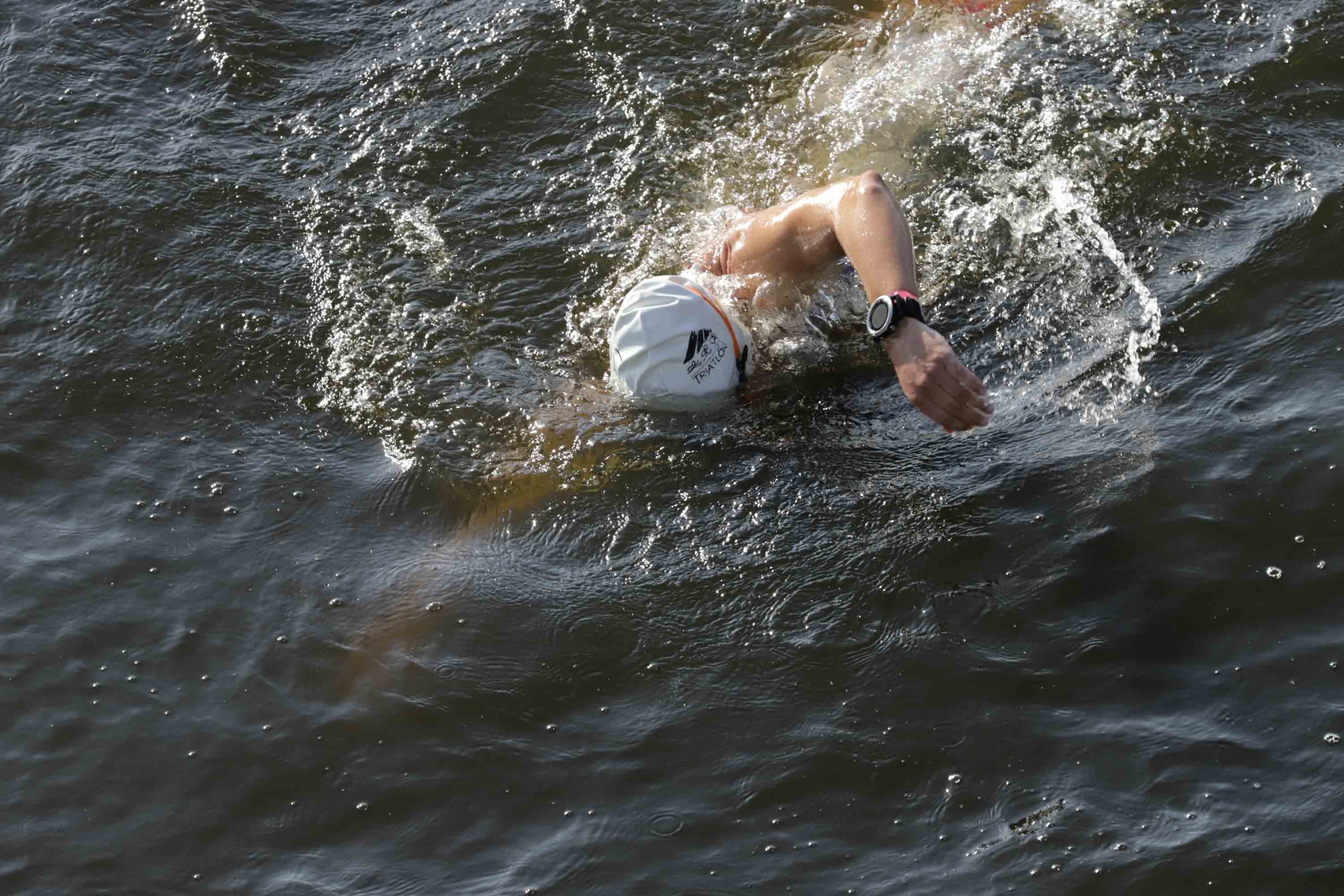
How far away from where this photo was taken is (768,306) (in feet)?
18.5

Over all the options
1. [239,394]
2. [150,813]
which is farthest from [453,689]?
[239,394]

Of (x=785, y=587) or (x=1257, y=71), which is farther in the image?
(x=1257, y=71)

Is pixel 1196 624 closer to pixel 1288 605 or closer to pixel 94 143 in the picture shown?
pixel 1288 605

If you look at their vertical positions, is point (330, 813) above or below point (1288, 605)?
above

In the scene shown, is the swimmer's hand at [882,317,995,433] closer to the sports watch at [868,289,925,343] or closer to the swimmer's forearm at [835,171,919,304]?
the sports watch at [868,289,925,343]

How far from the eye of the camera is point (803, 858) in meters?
3.68

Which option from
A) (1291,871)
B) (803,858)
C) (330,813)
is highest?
(330,813)

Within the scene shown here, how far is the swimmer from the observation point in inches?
159

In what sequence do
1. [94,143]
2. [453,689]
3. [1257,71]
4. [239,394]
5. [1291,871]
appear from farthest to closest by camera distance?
[94,143]
[1257,71]
[239,394]
[453,689]
[1291,871]

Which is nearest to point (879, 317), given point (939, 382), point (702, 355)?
point (939, 382)

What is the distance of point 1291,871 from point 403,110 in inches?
239

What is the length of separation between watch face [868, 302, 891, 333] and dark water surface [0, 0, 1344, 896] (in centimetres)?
90

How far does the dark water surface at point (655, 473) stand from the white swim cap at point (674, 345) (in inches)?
7.4

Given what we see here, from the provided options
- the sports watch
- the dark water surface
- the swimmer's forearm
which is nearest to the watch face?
the sports watch
